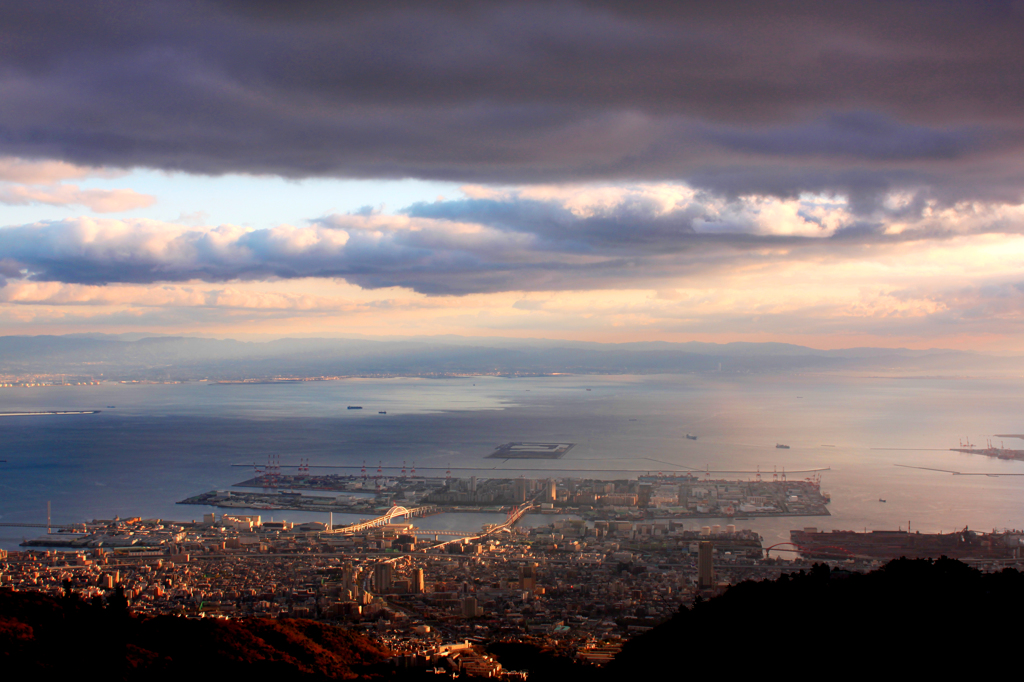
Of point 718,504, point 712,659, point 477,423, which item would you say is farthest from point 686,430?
point 712,659

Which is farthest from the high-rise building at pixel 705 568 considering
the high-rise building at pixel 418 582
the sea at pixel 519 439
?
the sea at pixel 519 439

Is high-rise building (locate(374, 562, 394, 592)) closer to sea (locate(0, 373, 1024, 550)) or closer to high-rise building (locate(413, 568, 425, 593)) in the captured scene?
high-rise building (locate(413, 568, 425, 593))

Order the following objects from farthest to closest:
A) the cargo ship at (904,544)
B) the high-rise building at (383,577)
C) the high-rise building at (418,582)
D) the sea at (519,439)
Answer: the sea at (519,439) → the cargo ship at (904,544) → the high-rise building at (383,577) → the high-rise building at (418,582)

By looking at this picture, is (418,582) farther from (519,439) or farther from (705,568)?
(519,439)

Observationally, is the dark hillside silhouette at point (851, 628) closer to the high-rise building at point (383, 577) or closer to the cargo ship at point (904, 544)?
the high-rise building at point (383, 577)

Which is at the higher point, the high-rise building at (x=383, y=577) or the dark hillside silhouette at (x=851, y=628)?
the dark hillside silhouette at (x=851, y=628)

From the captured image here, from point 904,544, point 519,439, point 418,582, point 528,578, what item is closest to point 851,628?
point 528,578

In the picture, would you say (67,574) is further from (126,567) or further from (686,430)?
(686,430)
